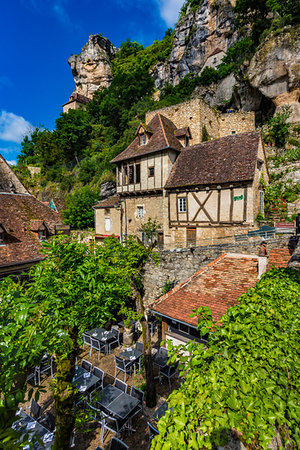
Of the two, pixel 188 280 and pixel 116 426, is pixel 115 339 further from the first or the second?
pixel 188 280

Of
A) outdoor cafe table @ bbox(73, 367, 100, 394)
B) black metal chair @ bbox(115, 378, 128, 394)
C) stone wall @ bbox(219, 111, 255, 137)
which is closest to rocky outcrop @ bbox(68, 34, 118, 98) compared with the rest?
stone wall @ bbox(219, 111, 255, 137)

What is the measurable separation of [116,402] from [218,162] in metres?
13.3

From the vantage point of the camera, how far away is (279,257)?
334 inches

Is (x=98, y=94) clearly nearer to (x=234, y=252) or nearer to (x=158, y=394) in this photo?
(x=234, y=252)

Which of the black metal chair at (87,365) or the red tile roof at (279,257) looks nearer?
the black metal chair at (87,365)

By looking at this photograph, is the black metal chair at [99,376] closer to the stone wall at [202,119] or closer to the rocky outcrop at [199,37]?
the stone wall at [202,119]

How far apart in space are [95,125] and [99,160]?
8.81 meters

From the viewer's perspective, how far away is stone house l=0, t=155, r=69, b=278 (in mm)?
9250

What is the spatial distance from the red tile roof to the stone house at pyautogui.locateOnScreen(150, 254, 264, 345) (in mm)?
612

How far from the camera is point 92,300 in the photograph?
4422 millimetres

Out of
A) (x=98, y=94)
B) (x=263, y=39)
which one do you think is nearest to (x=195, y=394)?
(x=263, y=39)

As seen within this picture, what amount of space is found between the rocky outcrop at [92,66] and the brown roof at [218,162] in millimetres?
51045

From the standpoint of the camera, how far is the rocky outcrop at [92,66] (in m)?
53.1

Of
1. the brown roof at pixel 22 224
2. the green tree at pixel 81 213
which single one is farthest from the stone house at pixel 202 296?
the green tree at pixel 81 213
